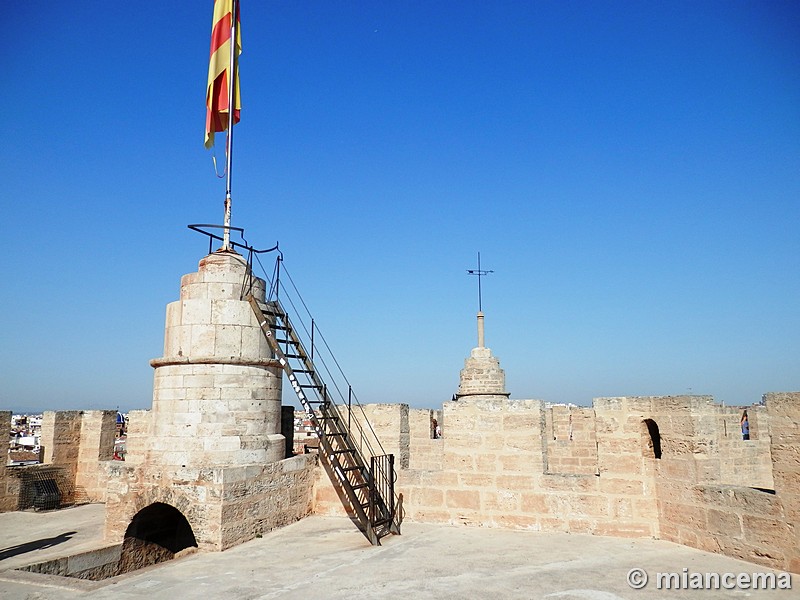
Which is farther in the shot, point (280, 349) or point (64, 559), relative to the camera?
point (280, 349)

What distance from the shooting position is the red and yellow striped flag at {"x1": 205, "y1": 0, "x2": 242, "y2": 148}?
36.9ft

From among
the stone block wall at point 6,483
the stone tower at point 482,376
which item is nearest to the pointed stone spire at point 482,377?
the stone tower at point 482,376

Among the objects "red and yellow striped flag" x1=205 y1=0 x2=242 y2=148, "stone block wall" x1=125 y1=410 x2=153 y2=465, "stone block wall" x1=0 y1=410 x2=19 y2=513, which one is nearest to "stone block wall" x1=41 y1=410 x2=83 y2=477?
"stone block wall" x1=0 y1=410 x2=19 y2=513

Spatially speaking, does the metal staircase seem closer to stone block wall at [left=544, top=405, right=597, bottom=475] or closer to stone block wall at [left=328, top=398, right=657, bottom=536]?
stone block wall at [left=328, top=398, right=657, bottom=536]

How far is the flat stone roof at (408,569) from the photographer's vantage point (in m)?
6.29

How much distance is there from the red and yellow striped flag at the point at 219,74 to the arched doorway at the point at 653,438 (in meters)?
9.46

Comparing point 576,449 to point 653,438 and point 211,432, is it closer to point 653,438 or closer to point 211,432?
point 653,438

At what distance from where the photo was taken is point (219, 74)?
36.9ft

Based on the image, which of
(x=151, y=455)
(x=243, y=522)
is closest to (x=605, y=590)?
(x=243, y=522)

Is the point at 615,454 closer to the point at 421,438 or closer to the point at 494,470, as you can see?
the point at 494,470

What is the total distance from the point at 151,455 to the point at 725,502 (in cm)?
856

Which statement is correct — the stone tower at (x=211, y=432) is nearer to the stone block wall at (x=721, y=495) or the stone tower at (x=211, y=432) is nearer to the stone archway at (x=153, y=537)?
the stone archway at (x=153, y=537)

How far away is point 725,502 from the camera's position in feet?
24.6

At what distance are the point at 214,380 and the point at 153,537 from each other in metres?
3.17
